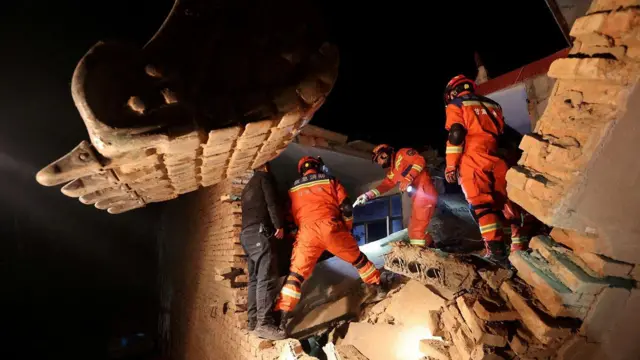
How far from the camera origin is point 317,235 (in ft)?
14.4

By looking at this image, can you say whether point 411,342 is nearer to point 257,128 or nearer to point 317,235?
point 317,235

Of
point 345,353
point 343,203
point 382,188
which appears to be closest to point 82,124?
point 343,203

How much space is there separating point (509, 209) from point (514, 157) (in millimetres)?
988

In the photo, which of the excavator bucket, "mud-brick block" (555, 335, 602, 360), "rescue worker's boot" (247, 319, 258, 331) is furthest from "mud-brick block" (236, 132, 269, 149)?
"rescue worker's boot" (247, 319, 258, 331)

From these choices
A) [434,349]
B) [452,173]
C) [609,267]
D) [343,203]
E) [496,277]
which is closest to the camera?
[609,267]

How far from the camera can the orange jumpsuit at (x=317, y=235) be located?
14.0ft

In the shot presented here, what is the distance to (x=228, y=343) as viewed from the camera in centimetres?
519

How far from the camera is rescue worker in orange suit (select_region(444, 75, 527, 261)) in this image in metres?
3.71

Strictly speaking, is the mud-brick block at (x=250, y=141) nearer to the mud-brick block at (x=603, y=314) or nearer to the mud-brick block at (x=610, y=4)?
the mud-brick block at (x=610, y=4)

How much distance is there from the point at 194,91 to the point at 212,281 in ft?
16.1

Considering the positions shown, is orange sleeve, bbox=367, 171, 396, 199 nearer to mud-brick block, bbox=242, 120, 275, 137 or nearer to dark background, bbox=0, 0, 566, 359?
dark background, bbox=0, 0, 566, 359

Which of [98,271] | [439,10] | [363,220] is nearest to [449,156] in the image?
[363,220]

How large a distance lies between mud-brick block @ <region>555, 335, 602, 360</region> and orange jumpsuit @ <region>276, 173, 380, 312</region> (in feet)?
8.19

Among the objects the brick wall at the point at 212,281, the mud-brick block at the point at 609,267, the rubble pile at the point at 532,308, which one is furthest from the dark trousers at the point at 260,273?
the mud-brick block at the point at 609,267
